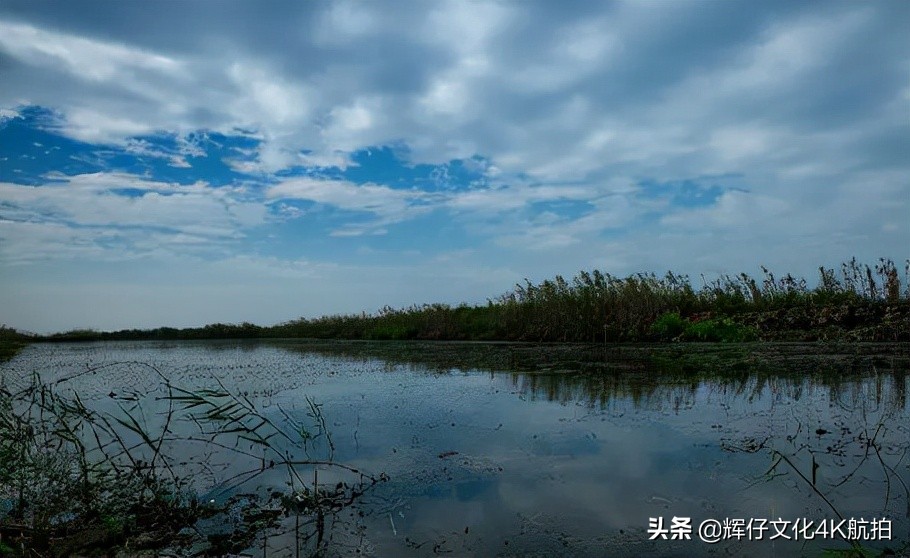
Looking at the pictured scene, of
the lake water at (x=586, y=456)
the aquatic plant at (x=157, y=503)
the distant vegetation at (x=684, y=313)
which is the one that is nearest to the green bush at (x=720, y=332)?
the distant vegetation at (x=684, y=313)

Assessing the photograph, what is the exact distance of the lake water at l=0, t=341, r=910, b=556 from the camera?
122 inches

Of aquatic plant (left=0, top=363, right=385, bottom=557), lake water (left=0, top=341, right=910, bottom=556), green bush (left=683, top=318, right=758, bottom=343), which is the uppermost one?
green bush (left=683, top=318, right=758, bottom=343)

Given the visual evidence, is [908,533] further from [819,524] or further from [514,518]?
[514,518]

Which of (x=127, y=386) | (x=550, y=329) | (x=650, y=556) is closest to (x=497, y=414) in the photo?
(x=650, y=556)

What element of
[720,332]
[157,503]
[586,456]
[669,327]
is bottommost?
[157,503]

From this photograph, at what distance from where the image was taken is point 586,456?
176 inches

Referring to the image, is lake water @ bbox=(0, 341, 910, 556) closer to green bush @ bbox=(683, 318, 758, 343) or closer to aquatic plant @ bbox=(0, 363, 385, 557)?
aquatic plant @ bbox=(0, 363, 385, 557)

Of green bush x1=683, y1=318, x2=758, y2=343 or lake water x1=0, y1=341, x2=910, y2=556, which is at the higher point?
green bush x1=683, y1=318, x2=758, y2=343

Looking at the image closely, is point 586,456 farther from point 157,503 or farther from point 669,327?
point 669,327

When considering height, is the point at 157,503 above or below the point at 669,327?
below

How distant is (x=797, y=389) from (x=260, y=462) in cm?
609

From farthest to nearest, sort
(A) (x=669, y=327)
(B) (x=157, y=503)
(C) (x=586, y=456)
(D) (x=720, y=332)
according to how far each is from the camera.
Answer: (A) (x=669, y=327) < (D) (x=720, y=332) < (C) (x=586, y=456) < (B) (x=157, y=503)

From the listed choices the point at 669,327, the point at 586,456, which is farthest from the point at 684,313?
the point at 586,456

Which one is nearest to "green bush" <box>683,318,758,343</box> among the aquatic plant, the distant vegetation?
the distant vegetation
